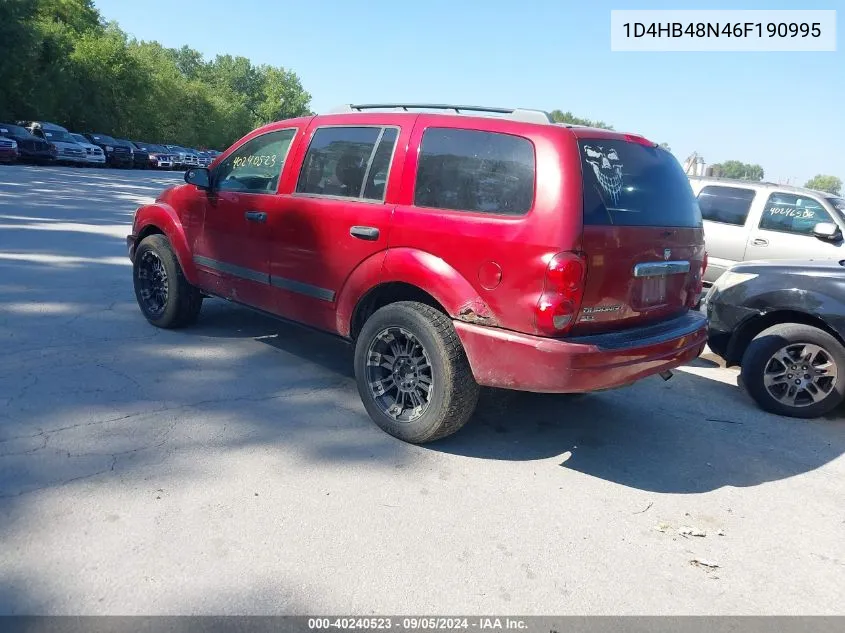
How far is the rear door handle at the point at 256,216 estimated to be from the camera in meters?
4.70

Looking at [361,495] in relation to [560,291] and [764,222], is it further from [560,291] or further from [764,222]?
[764,222]

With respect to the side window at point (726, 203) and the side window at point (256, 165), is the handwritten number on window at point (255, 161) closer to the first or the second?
the side window at point (256, 165)

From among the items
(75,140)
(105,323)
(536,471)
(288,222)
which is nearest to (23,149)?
(75,140)

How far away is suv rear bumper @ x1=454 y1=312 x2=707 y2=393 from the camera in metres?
3.29

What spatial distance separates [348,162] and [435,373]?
1.58 m

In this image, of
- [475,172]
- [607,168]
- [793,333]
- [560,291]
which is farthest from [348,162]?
[793,333]

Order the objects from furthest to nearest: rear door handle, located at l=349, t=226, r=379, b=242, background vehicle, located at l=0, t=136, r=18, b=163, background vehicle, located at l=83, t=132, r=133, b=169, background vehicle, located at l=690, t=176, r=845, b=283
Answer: background vehicle, located at l=83, t=132, r=133, b=169, background vehicle, located at l=0, t=136, r=18, b=163, background vehicle, located at l=690, t=176, r=845, b=283, rear door handle, located at l=349, t=226, r=379, b=242

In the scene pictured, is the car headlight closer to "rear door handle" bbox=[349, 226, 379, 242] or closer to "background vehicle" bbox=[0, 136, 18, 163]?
"rear door handle" bbox=[349, 226, 379, 242]

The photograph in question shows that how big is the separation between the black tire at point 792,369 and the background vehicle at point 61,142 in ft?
102

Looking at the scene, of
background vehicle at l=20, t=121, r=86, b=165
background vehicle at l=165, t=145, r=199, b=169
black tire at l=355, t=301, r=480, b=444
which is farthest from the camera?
background vehicle at l=165, t=145, r=199, b=169

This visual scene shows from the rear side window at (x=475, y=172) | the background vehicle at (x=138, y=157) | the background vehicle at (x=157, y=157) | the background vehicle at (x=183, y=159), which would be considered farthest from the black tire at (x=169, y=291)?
the background vehicle at (x=157, y=157)

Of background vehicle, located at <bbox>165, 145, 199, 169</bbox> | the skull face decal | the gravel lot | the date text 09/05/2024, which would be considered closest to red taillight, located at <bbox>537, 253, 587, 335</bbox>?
the skull face decal

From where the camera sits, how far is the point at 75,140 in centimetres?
3048

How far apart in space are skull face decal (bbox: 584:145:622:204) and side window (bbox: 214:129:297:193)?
225 cm
